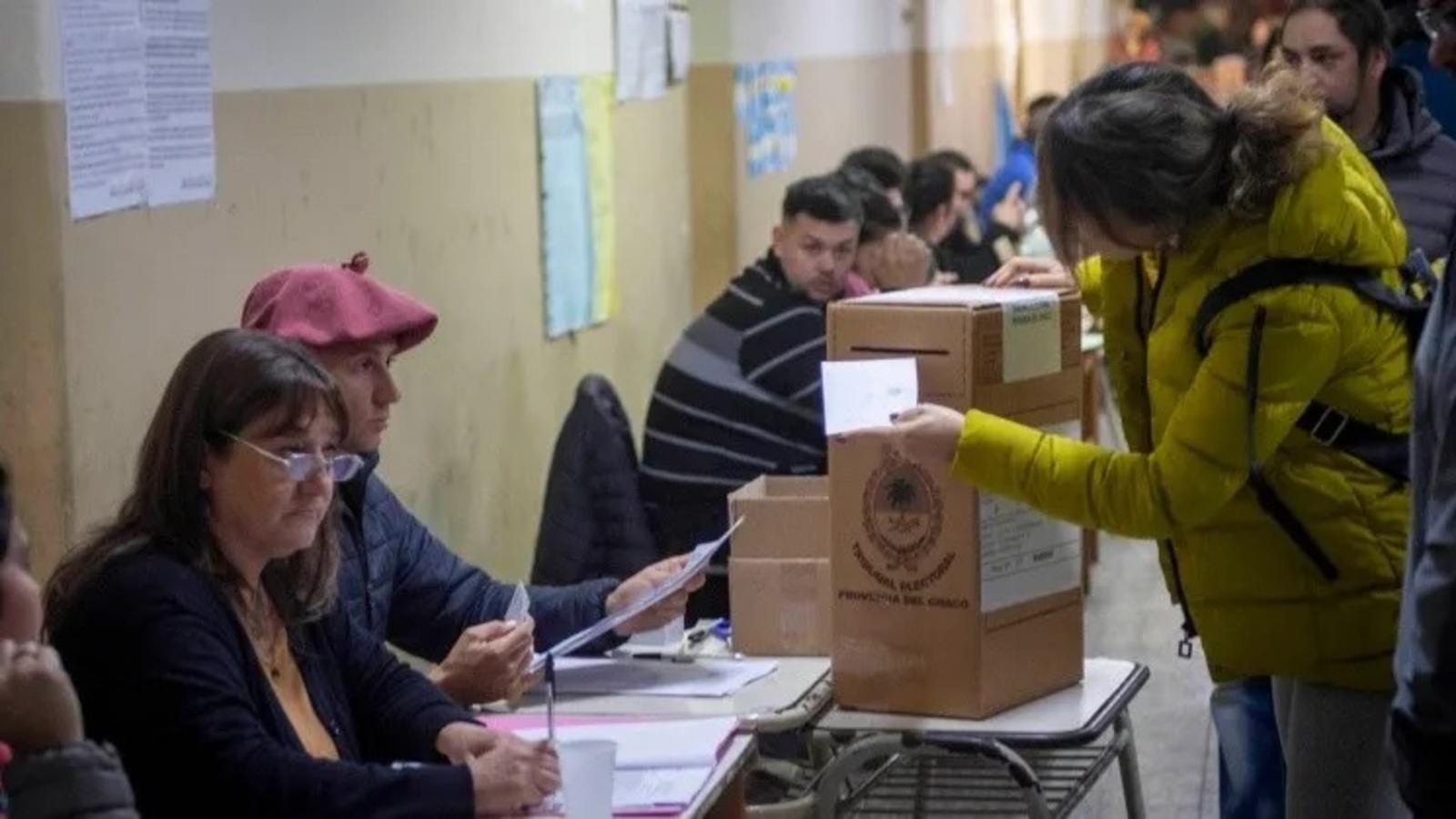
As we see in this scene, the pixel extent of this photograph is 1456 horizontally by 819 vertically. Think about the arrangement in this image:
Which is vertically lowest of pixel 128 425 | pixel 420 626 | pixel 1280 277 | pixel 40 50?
pixel 420 626

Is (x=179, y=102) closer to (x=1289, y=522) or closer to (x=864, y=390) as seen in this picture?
(x=864, y=390)

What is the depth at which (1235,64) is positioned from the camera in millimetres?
16281

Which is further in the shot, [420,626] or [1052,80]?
[1052,80]

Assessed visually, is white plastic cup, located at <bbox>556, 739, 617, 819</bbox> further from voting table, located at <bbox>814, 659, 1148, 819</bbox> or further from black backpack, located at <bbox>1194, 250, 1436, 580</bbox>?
black backpack, located at <bbox>1194, 250, 1436, 580</bbox>

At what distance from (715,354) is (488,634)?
1.75 m

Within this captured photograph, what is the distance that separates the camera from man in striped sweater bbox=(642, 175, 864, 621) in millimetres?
4809

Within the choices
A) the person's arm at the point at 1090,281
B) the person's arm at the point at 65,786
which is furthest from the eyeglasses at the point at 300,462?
the person's arm at the point at 1090,281

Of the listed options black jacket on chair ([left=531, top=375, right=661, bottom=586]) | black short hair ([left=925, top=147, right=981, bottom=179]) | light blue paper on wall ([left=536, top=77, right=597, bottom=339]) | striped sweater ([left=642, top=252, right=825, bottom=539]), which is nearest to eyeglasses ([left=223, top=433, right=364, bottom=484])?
black jacket on chair ([left=531, top=375, right=661, bottom=586])

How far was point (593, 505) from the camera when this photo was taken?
4.76 meters

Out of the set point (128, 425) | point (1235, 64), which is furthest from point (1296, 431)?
point (1235, 64)

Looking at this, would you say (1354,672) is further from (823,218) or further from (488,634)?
(823,218)

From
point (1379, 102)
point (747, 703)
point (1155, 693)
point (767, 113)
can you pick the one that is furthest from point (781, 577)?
point (767, 113)

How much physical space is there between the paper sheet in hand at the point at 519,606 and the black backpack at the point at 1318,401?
113cm

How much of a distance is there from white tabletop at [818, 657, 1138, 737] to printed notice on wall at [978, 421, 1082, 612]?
16cm
